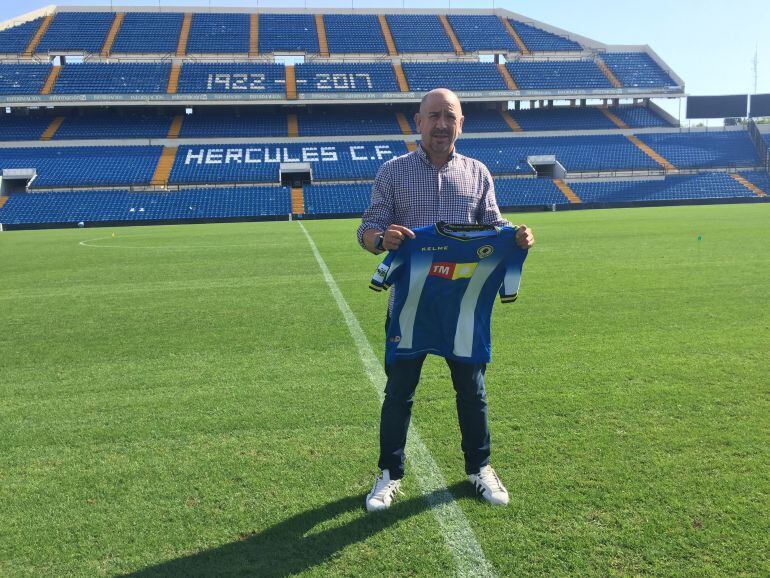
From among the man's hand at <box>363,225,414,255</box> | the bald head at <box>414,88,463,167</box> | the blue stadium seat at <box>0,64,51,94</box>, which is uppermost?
the blue stadium seat at <box>0,64,51,94</box>

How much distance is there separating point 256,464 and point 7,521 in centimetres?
116

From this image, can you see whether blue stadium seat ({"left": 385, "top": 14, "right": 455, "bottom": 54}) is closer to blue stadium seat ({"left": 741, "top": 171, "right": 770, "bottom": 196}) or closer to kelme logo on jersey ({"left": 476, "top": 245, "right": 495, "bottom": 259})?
blue stadium seat ({"left": 741, "top": 171, "right": 770, "bottom": 196})

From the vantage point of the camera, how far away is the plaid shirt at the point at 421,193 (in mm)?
2725

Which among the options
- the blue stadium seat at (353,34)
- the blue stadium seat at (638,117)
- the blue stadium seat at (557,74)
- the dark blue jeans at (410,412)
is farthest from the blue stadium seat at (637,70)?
the dark blue jeans at (410,412)

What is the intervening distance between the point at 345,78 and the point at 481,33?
1296 centimetres

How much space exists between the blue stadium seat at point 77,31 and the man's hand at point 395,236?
147 ft

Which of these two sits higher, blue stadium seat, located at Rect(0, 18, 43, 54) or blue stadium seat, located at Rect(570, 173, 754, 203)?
blue stadium seat, located at Rect(0, 18, 43, 54)

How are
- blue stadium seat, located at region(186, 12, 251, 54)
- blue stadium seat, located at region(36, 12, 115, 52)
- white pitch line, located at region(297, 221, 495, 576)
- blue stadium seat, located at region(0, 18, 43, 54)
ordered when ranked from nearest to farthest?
white pitch line, located at region(297, 221, 495, 576), blue stadium seat, located at region(0, 18, 43, 54), blue stadium seat, located at region(36, 12, 115, 52), blue stadium seat, located at region(186, 12, 251, 54)

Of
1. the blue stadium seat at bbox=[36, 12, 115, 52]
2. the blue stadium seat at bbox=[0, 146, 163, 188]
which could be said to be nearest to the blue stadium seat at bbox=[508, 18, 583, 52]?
the blue stadium seat at bbox=[0, 146, 163, 188]

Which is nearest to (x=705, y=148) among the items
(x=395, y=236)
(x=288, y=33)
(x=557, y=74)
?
(x=557, y=74)

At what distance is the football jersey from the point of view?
2.63 meters

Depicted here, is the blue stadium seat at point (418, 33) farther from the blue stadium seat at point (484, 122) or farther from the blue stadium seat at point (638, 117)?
the blue stadium seat at point (638, 117)

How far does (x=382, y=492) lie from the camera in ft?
8.87

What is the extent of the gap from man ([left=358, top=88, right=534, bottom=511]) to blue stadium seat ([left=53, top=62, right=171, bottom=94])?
3839 cm
